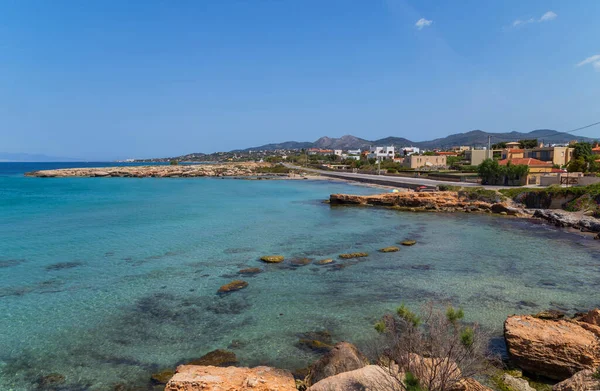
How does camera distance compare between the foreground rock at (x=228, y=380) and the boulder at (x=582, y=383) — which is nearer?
the boulder at (x=582, y=383)

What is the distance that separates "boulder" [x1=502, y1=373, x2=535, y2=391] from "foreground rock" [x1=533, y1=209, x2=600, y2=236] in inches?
919

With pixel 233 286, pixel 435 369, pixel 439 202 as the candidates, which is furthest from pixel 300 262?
pixel 439 202

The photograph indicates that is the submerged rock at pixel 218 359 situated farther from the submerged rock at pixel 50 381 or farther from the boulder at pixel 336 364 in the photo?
the submerged rock at pixel 50 381

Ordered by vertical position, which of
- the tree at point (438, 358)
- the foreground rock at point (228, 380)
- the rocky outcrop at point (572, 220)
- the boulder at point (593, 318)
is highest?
the tree at point (438, 358)

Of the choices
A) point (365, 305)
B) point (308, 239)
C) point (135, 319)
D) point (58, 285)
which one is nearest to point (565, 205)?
point (308, 239)

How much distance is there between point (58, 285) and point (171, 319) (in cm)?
643

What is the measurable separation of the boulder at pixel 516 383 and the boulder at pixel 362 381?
3178 mm

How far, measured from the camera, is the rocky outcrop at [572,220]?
25.8 meters

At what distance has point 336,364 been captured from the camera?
308 inches

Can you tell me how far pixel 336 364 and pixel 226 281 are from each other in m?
8.36

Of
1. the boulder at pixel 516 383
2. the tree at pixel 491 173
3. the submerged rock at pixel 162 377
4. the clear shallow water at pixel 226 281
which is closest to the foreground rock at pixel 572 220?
the clear shallow water at pixel 226 281

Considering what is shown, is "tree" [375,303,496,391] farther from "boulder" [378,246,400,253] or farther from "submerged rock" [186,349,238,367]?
"boulder" [378,246,400,253]

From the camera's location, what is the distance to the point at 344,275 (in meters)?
16.1

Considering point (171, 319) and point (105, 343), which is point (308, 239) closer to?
point (171, 319)
